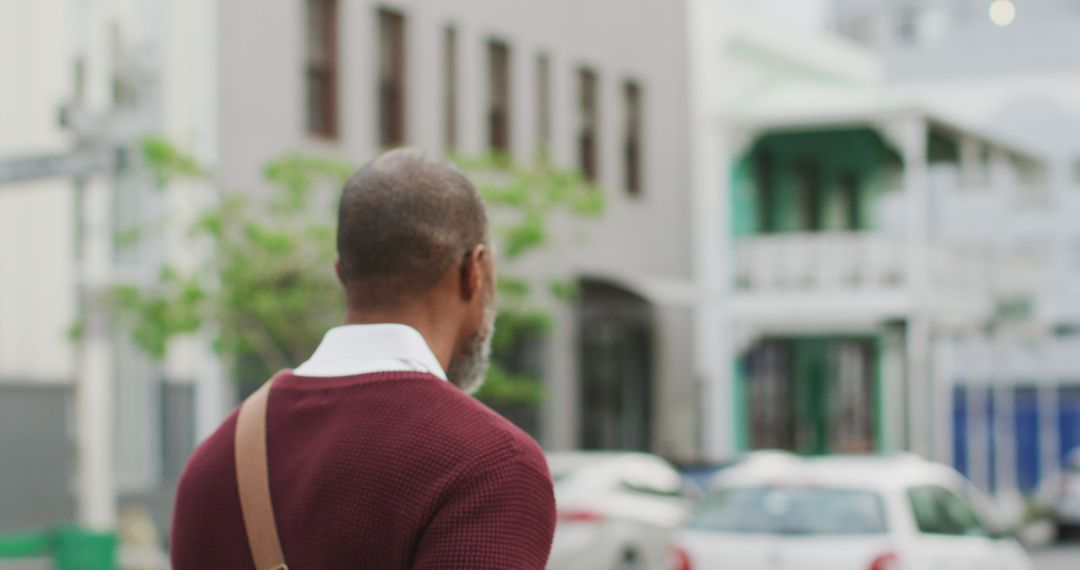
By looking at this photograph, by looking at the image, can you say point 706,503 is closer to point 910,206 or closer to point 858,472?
point 858,472

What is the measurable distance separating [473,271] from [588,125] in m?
23.7

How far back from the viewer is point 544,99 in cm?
2511

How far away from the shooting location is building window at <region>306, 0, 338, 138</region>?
69.1 feet

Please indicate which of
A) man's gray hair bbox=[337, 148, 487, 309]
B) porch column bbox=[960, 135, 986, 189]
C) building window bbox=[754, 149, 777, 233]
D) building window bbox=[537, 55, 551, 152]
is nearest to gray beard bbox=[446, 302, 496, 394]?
man's gray hair bbox=[337, 148, 487, 309]

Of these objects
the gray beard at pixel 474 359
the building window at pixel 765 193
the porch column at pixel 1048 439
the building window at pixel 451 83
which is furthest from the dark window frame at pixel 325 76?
the porch column at pixel 1048 439

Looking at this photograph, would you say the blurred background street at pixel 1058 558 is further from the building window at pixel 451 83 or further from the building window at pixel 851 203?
the building window at pixel 451 83

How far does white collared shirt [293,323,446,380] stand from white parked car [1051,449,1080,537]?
2685cm

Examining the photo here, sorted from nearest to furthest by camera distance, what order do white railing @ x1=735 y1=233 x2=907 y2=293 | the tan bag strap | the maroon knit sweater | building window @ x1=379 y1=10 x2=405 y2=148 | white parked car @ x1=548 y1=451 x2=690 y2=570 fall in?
the maroon knit sweater, the tan bag strap, white parked car @ x1=548 y1=451 x2=690 y2=570, building window @ x1=379 y1=10 x2=405 y2=148, white railing @ x1=735 y1=233 x2=907 y2=293

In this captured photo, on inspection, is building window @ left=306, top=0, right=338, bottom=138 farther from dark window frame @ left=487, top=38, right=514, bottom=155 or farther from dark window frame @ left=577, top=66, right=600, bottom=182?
dark window frame @ left=577, top=66, right=600, bottom=182

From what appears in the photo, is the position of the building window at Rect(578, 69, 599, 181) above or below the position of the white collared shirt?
above

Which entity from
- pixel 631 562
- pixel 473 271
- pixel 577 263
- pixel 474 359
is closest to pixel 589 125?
pixel 577 263

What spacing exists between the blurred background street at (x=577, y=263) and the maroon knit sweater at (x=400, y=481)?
312 inches

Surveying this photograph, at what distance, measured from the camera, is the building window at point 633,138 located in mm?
27359

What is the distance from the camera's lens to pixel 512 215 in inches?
915
